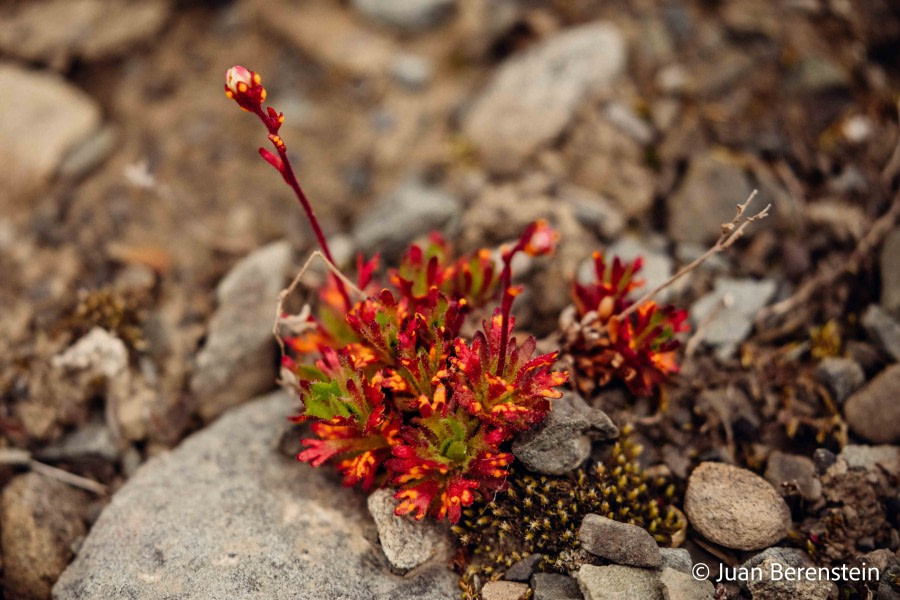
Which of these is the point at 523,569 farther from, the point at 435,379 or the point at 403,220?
the point at 403,220

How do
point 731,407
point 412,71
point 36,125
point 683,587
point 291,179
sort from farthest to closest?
point 412,71
point 36,125
point 731,407
point 291,179
point 683,587

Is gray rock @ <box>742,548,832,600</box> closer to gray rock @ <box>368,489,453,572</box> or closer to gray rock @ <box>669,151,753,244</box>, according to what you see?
gray rock @ <box>368,489,453,572</box>

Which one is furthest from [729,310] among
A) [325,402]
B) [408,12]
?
[408,12]

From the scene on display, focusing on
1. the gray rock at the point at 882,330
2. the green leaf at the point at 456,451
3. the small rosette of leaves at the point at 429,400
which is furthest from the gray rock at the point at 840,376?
the green leaf at the point at 456,451

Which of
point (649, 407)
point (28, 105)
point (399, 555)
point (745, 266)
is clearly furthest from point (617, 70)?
point (28, 105)

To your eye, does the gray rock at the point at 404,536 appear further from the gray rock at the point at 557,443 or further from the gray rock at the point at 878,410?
the gray rock at the point at 878,410

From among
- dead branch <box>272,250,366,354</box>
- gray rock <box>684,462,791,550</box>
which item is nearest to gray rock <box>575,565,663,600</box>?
gray rock <box>684,462,791,550</box>
